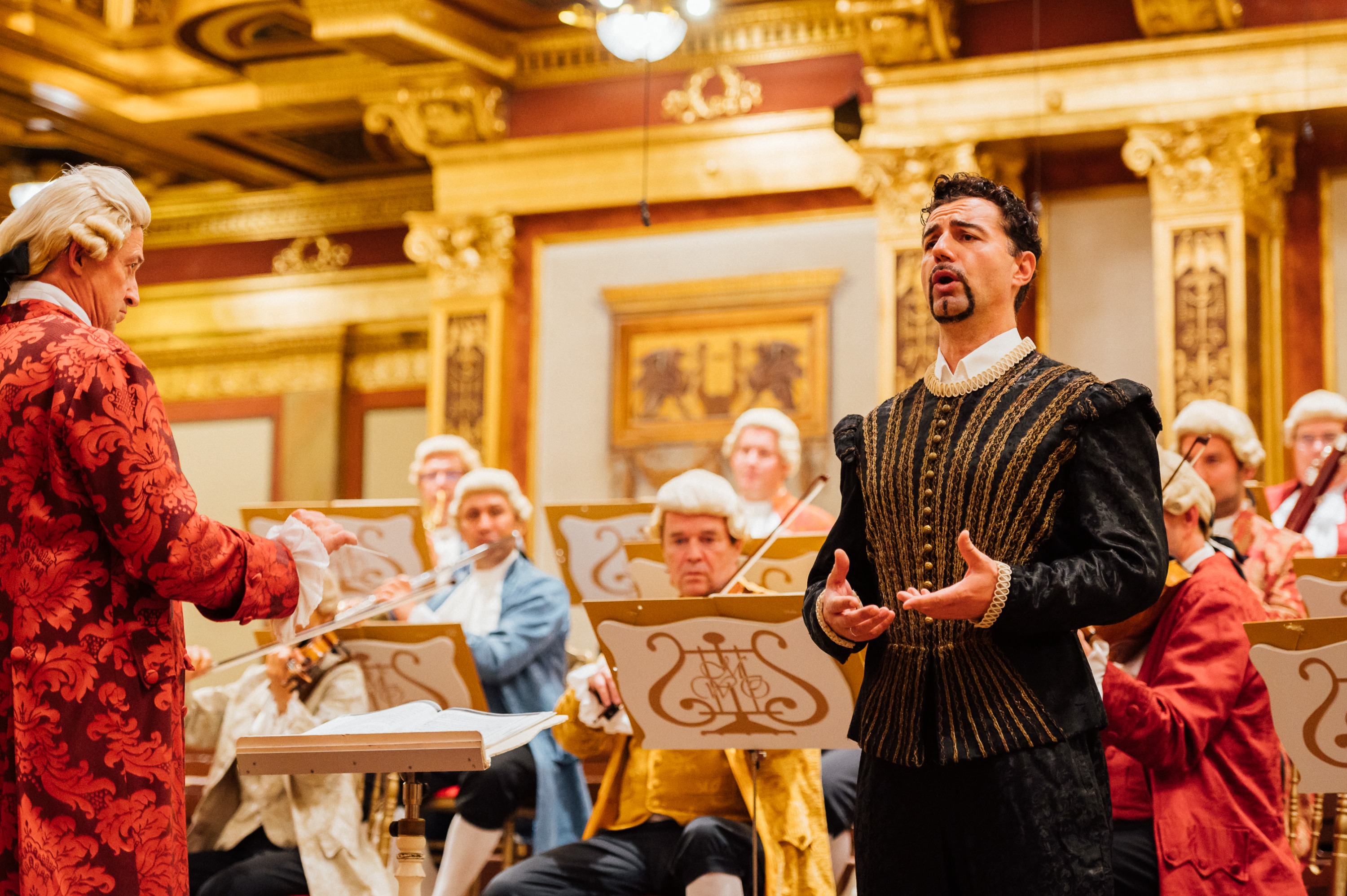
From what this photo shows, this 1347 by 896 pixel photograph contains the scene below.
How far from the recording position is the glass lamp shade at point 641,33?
5.64 metres

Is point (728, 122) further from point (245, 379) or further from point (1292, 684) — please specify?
point (1292, 684)

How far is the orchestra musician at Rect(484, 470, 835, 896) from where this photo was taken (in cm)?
302

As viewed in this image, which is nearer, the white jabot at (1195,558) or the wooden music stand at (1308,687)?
the wooden music stand at (1308,687)

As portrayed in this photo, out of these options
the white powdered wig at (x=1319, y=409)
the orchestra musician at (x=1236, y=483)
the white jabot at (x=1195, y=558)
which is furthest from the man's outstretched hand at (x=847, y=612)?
the white powdered wig at (x=1319, y=409)

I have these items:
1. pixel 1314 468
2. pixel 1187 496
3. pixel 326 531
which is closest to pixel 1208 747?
pixel 1187 496

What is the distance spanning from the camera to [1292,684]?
2.50 m

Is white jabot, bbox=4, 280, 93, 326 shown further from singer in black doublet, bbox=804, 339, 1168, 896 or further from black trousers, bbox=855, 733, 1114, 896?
black trousers, bbox=855, 733, 1114, 896

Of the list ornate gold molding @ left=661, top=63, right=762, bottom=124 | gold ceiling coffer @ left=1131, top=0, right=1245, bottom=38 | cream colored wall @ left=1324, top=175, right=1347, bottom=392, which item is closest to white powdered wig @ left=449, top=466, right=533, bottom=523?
ornate gold molding @ left=661, top=63, right=762, bottom=124

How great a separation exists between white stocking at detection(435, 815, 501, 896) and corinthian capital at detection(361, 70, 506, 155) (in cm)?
400

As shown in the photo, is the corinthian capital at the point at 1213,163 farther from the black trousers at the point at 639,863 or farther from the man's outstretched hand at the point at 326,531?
the man's outstretched hand at the point at 326,531

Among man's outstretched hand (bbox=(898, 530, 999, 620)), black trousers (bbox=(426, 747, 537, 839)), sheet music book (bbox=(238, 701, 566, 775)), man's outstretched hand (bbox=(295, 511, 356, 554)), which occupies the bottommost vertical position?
black trousers (bbox=(426, 747, 537, 839))

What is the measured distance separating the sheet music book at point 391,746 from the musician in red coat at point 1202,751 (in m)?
0.97

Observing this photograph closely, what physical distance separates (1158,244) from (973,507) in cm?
410

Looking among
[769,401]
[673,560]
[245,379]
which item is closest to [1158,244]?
[769,401]
